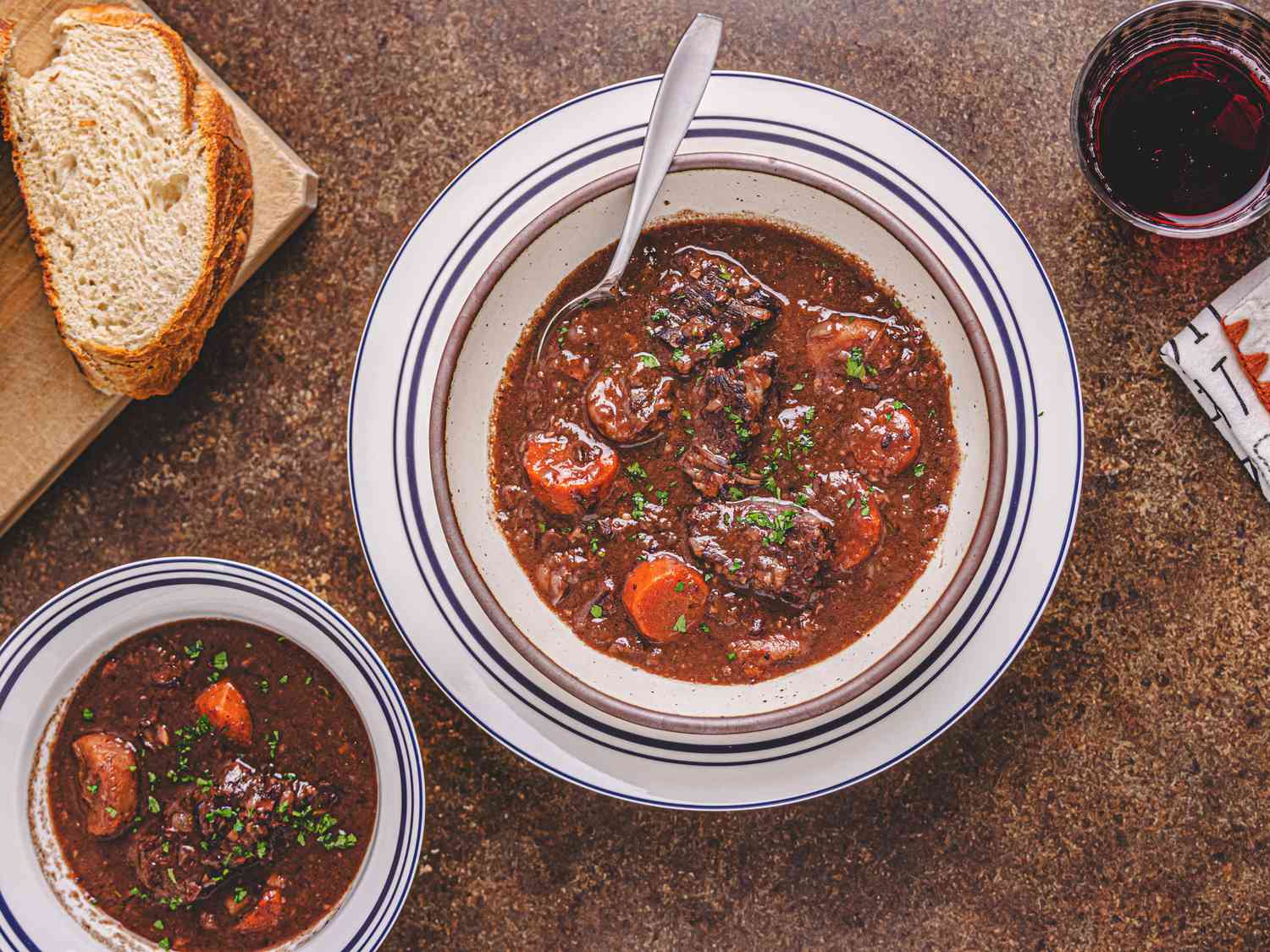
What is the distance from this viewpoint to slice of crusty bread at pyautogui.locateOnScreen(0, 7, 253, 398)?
10.4 feet

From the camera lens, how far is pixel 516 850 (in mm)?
3564

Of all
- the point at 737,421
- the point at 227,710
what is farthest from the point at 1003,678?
the point at 227,710

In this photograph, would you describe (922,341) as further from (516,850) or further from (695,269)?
(516,850)

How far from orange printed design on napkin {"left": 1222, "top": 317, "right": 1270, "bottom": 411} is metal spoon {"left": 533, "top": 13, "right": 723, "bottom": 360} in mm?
2142

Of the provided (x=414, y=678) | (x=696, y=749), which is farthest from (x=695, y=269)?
(x=414, y=678)

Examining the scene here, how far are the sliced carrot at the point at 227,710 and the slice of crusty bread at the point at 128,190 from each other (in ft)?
3.69

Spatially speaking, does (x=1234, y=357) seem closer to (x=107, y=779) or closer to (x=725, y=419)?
(x=725, y=419)

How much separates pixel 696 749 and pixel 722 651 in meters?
0.36

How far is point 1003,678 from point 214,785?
9.94 feet

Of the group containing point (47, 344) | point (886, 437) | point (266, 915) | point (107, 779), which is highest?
point (47, 344)

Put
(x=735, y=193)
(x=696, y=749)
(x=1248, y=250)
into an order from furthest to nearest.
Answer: (x=1248, y=250) < (x=696, y=749) < (x=735, y=193)

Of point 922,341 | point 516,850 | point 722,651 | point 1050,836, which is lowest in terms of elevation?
point 1050,836

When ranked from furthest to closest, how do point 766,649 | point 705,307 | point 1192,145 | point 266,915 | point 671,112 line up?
1. point 266,915
2. point 1192,145
3. point 766,649
4. point 705,307
5. point 671,112

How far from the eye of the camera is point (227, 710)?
3414 millimetres
